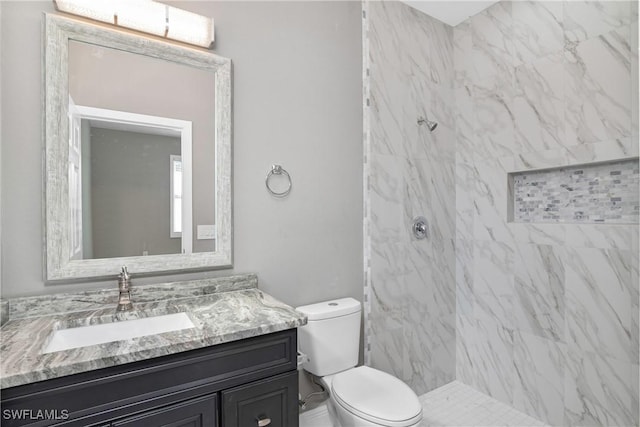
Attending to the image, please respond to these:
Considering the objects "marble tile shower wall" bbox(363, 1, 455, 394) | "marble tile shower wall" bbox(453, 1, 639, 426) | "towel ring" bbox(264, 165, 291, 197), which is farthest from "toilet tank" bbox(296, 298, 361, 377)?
"marble tile shower wall" bbox(453, 1, 639, 426)

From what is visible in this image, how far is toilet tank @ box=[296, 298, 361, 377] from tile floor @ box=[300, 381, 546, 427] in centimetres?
38

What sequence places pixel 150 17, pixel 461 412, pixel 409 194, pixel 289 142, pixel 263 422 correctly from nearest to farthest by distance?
pixel 263 422 < pixel 150 17 < pixel 289 142 < pixel 461 412 < pixel 409 194

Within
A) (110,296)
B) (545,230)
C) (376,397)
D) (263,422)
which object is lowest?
(376,397)

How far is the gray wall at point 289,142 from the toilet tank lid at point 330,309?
0.08 metres

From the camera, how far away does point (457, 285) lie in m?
2.59

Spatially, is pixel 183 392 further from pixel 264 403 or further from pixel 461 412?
pixel 461 412

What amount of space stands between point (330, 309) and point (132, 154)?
48.9 inches

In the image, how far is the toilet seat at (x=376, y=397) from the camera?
4.71 feet

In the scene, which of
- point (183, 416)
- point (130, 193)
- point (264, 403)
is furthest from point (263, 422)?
point (130, 193)

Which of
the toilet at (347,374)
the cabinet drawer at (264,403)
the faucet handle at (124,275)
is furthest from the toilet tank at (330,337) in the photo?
the faucet handle at (124,275)

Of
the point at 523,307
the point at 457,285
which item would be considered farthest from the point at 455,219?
the point at 523,307

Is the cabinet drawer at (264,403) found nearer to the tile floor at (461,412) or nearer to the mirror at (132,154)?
the mirror at (132,154)

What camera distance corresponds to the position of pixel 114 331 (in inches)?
51.4

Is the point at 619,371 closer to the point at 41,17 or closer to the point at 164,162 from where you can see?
the point at 164,162
